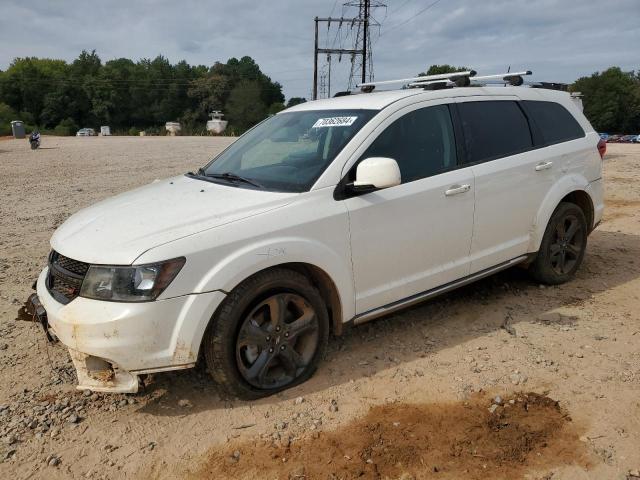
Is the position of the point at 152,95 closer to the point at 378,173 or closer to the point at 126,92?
the point at 126,92

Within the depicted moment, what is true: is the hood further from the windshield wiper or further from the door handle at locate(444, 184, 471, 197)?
the door handle at locate(444, 184, 471, 197)

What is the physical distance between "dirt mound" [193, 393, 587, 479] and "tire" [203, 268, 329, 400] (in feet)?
1.40

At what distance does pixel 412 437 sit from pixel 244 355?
3.52 feet

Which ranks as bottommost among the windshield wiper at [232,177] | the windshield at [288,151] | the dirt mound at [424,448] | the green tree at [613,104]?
the dirt mound at [424,448]

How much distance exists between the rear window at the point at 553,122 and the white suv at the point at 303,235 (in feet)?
0.08

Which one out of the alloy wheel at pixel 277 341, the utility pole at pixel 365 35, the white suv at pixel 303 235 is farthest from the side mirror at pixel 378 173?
the utility pole at pixel 365 35

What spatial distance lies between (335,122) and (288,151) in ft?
1.36

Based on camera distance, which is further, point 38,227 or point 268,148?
point 38,227

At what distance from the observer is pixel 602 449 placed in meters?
2.72

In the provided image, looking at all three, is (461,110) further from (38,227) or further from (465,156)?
(38,227)

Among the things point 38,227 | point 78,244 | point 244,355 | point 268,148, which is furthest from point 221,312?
point 38,227

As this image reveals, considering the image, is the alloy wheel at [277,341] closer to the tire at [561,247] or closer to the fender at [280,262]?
the fender at [280,262]

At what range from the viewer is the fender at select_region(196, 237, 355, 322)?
289 centimetres

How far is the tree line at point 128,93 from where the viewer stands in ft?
288
